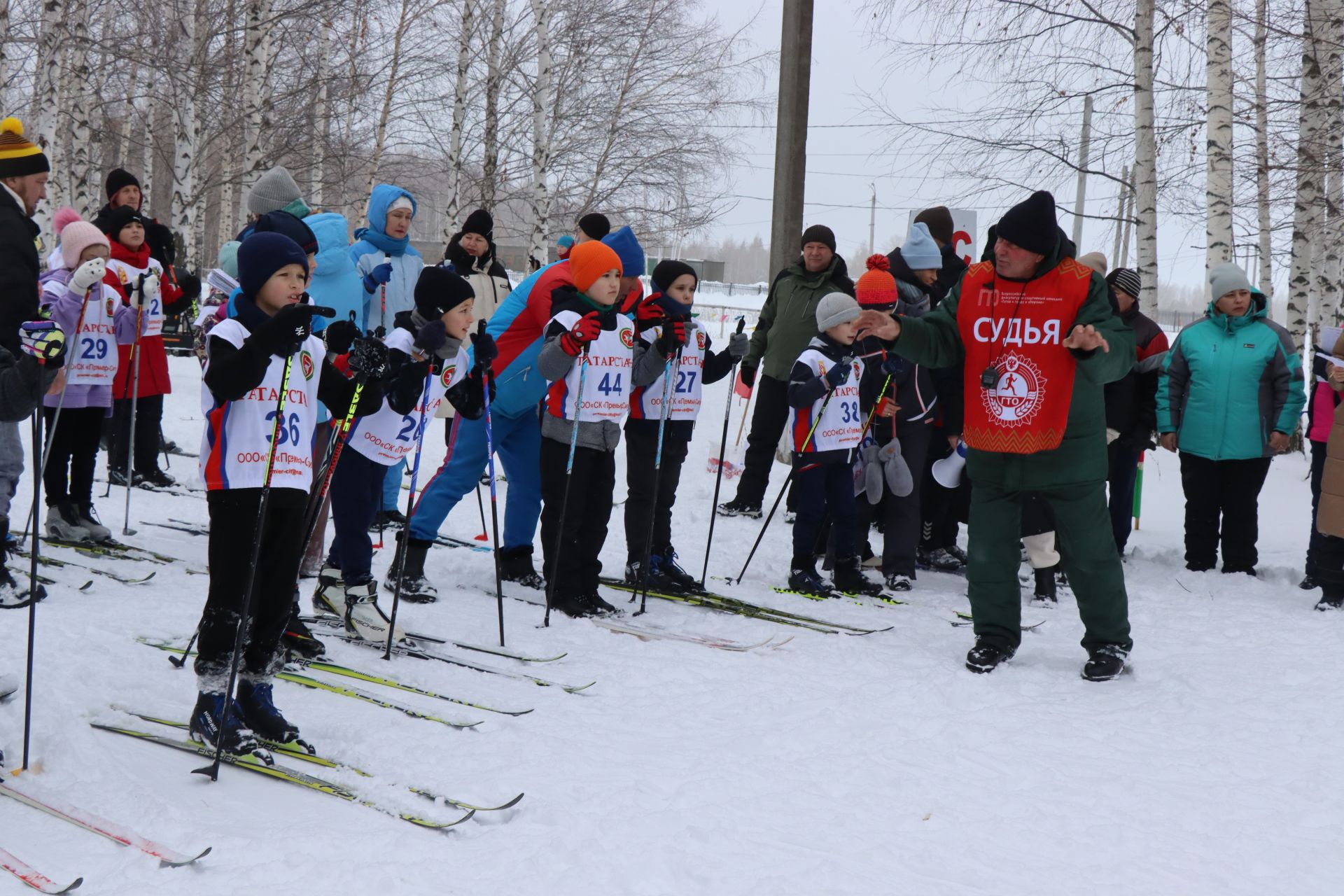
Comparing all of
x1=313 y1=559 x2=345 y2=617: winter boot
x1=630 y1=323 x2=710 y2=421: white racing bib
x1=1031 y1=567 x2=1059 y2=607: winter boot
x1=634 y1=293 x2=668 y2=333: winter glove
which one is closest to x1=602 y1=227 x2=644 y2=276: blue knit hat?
x1=634 y1=293 x2=668 y2=333: winter glove

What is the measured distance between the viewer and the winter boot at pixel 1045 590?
6.09 meters

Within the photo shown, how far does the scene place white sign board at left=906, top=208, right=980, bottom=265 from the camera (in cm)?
862

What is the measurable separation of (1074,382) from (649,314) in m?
1.99

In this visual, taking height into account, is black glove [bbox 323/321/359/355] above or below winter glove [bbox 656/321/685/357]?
below

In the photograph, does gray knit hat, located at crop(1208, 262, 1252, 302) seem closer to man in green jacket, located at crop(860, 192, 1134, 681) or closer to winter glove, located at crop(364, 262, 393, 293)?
man in green jacket, located at crop(860, 192, 1134, 681)

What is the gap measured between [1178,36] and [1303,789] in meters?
9.30

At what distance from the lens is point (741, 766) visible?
347 cm

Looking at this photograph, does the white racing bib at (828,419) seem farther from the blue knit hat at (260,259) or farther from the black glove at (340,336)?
the blue knit hat at (260,259)

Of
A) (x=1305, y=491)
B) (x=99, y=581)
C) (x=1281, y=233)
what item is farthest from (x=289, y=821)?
(x=1281, y=233)

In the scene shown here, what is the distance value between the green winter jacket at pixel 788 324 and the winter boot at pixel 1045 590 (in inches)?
83.8

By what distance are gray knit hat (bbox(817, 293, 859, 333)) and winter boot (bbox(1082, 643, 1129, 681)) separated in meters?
2.06

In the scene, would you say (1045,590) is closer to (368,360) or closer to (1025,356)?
(1025,356)

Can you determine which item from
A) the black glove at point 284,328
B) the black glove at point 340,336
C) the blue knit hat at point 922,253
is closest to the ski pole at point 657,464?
the blue knit hat at point 922,253

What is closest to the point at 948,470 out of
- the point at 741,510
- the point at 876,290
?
the point at 876,290
